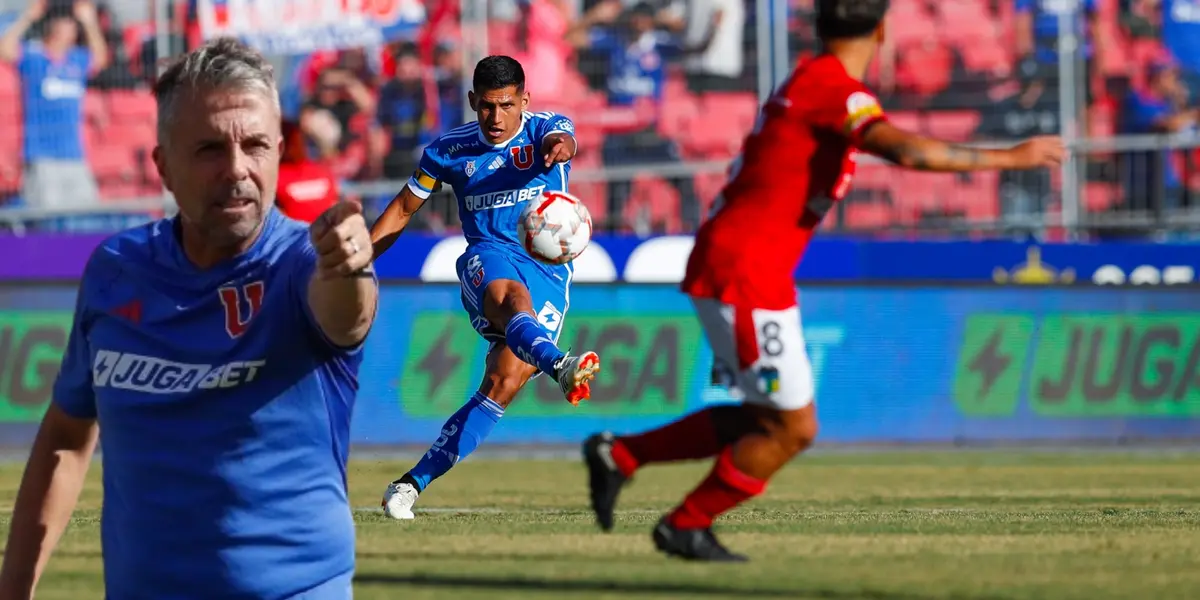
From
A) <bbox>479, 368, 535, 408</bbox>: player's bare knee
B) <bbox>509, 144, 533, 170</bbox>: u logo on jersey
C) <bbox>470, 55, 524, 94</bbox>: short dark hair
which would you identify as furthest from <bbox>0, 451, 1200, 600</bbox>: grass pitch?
<bbox>470, 55, 524, 94</bbox>: short dark hair

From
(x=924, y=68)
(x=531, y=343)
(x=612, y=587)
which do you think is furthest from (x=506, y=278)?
(x=924, y=68)

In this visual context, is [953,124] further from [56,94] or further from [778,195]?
[778,195]

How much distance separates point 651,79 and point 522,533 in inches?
415

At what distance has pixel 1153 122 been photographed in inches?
720

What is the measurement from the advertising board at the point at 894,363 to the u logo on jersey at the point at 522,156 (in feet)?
18.7

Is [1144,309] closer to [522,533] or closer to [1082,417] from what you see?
[1082,417]

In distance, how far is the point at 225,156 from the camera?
287 cm

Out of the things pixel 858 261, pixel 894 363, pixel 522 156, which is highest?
pixel 522 156

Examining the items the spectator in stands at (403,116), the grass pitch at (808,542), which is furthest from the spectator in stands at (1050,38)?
the grass pitch at (808,542)

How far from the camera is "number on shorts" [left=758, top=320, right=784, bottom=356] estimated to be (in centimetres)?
621

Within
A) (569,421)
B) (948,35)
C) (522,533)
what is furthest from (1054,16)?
(522,533)

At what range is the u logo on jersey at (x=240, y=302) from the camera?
2.98 metres

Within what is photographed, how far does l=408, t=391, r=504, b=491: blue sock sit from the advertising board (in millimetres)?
6130

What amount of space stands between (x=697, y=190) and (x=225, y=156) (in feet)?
47.2
